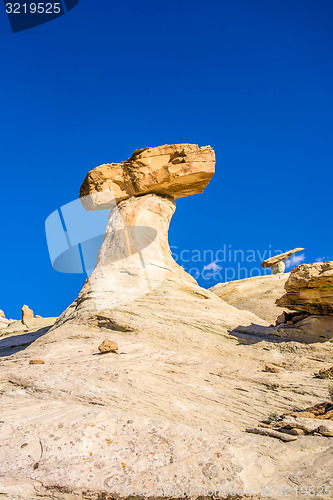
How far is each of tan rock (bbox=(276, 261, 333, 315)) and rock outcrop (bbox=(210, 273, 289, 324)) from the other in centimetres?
946

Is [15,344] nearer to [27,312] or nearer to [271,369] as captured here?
[271,369]

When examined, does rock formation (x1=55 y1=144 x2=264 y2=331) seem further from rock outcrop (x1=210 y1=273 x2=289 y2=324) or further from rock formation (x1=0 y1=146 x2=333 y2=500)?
rock outcrop (x1=210 y1=273 x2=289 y2=324)

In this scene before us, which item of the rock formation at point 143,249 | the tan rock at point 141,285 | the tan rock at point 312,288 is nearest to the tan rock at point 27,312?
the rock formation at point 143,249

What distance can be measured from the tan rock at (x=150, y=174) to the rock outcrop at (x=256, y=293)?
10124 millimetres

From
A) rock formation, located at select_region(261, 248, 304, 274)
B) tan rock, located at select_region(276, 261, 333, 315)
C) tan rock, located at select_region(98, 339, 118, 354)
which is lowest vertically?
tan rock, located at select_region(98, 339, 118, 354)

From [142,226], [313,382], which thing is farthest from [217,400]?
[142,226]

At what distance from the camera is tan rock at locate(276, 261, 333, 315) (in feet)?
37.9

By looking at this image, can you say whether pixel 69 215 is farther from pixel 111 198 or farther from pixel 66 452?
pixel 66 452

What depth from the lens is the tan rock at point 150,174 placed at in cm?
1750

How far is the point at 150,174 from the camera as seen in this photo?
688 inches

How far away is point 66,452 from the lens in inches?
186

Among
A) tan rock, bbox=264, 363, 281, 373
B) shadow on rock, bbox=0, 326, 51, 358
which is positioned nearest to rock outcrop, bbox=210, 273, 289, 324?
tan rock, bbox=264, 363, 281, 373

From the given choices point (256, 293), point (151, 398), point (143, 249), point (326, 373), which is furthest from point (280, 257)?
point (151, 398)

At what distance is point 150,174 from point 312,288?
31.4ft
